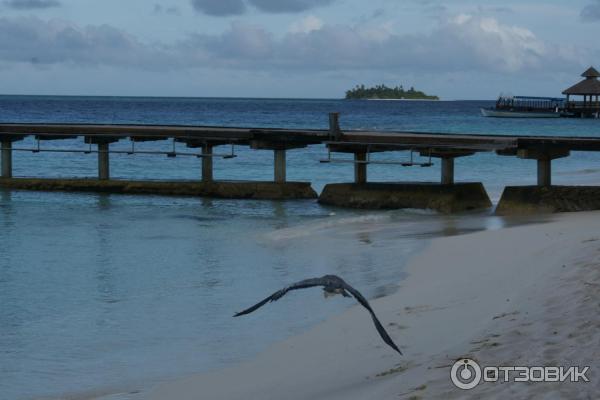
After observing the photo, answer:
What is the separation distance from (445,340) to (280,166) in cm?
1509

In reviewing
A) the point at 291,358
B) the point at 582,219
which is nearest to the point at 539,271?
the point at 291,358

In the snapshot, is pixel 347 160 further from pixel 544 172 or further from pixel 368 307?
pixel 368 307

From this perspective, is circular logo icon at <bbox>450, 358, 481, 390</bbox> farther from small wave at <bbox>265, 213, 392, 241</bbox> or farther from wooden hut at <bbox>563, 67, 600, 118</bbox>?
wooden hut at <bbox>563, 67, 600, 118</bbox>

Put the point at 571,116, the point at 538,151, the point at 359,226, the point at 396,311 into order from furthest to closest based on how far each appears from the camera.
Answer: the point at 571,116
the point at 538,151
the point at 359,226
the point at 396,311

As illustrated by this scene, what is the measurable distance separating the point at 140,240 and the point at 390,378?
400 inches

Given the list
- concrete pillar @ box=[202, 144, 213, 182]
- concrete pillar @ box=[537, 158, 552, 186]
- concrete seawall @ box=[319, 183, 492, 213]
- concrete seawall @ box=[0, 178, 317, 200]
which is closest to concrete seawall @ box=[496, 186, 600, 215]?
concrete pillar @ box=[537, 158, 552, 186]

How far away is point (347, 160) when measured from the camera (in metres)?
20.8

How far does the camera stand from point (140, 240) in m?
16.2

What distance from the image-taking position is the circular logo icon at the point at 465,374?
584 cm

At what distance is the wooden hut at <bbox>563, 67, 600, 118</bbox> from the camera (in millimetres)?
81375

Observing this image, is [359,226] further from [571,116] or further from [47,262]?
[571,116]

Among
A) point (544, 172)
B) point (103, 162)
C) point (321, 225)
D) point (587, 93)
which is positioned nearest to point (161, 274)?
point (321, 225)

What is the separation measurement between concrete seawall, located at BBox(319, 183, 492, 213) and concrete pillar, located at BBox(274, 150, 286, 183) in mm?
2088

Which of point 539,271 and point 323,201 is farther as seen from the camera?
point 323,201
